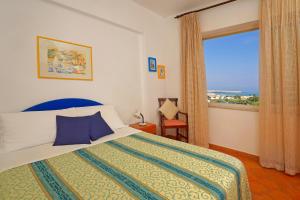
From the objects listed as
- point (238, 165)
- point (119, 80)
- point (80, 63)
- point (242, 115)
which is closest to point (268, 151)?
point (242, 115)

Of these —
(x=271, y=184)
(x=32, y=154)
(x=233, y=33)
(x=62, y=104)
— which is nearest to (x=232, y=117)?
(x=271, y=184)

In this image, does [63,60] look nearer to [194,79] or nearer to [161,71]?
[161,71]

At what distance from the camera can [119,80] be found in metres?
2.91

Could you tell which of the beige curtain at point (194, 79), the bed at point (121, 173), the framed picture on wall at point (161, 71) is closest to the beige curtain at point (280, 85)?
the beige curtain at point (194, 79)

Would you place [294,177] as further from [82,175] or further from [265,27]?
[82,175]

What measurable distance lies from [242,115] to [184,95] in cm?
109

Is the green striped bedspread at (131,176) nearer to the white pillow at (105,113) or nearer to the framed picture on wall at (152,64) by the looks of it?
the white pillow at (105,113)

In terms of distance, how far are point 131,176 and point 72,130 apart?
3.24 feet

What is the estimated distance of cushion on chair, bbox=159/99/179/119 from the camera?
133 inches

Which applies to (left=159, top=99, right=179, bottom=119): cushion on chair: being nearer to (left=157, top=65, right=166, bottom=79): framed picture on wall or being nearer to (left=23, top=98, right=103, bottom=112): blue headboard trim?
(left=157, top=65, right=166, bottom=79): framed picture on wall

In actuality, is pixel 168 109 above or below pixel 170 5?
below

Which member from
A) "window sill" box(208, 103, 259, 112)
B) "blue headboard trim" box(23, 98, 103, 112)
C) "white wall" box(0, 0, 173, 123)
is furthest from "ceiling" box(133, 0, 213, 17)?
"blue headboard trim" box(23, 98, 103, 112)

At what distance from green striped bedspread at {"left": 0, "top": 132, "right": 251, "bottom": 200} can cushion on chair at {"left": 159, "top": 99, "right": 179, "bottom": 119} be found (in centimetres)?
175

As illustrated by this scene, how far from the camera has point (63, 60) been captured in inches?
88.7
